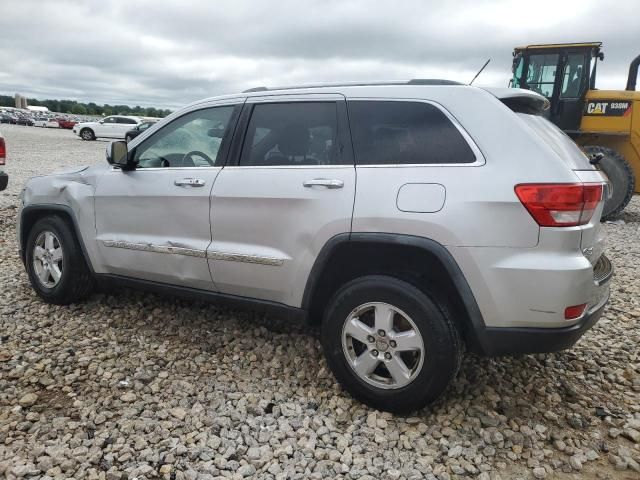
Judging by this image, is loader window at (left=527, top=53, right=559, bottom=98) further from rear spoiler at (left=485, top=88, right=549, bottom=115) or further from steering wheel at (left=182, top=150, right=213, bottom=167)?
steering wheel at (left=182, top=150, right=213, bottom=167)

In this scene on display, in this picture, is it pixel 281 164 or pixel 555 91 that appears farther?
pixel 555 91

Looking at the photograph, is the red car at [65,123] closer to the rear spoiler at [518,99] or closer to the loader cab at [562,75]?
the loader cab at [562,75]

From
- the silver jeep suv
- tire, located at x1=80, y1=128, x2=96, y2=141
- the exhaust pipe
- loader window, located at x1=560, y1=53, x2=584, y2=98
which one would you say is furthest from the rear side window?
tire, located at x1=80, y1=128, x2=96, y2=141

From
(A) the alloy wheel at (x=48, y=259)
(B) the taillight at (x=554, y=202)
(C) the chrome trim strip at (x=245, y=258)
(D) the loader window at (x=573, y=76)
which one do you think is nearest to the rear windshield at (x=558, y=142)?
(B) the taillight at (x=554, y=202)

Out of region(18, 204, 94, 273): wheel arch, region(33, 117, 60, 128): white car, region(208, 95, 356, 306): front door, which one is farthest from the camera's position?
region(33, 117, 60, 128): white car

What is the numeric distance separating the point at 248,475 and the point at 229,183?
5.57 ft

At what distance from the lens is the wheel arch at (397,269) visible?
2.61 m

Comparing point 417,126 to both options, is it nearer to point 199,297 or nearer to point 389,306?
point 389,306

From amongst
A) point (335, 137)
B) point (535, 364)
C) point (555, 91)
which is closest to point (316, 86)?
point (335, 137)

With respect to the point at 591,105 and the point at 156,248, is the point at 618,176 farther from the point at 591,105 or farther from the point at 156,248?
the point at 156,248

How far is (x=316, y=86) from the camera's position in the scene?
3.32 m

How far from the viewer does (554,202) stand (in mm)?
2434

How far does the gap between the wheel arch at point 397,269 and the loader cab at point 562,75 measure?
7.99 metres

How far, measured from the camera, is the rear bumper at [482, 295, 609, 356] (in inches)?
100
